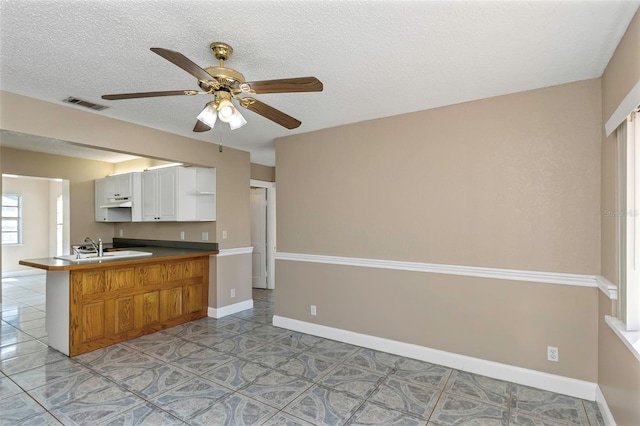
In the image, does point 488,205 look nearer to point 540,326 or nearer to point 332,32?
point 540,326

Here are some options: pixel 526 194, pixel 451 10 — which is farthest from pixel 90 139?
pixel 526 194

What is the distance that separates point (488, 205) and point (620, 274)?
107 centimetres

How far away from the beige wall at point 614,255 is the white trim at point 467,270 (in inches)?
8.1

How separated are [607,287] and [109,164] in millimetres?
7487

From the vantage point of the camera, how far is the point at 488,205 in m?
2.86

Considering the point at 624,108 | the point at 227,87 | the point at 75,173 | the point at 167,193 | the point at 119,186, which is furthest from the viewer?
the point at 75,173

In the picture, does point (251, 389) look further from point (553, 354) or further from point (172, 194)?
point (172, 194)

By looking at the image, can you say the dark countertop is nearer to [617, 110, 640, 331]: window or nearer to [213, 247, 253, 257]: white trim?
[213, 247, 253, 257]: white trim

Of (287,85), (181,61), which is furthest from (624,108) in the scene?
(181,61)

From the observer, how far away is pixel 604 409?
221 centimetres

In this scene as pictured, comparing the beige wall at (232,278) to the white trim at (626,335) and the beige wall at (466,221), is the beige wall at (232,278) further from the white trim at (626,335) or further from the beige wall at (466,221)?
the white trim at (626,335)

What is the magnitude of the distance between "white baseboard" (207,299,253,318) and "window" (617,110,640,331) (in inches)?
172

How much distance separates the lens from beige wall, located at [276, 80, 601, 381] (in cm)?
252

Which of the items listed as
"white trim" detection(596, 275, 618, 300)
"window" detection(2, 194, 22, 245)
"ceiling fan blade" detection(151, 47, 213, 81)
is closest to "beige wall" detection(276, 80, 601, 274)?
"white trim" detection(596, 275, 618, 300)
